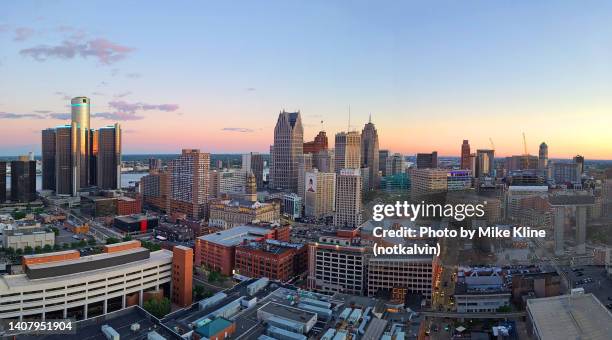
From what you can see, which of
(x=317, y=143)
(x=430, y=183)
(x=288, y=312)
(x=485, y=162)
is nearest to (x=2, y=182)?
(x=317, y=143)

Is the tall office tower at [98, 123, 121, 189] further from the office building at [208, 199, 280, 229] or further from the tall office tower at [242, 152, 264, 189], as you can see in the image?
the office building at [208, 199, 280, 229]

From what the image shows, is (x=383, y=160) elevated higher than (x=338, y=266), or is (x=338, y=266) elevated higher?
(x=383, y=160)

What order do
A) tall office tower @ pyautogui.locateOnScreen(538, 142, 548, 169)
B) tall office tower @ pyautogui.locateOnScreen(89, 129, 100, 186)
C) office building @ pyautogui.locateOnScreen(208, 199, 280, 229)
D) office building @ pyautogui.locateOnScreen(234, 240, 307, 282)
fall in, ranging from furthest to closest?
tall office tower @ pyautogui.locateOnScreen(89, 129, 100, 186)
tall office tower @ pyautogui.locateOnScreen(538, 142, 548, 169)
office building @ pyautogui.locateOnScreen(208, 199, 280, 229)
office building @ pyautogui.locateOnScreen(234, 240, 307, 282)

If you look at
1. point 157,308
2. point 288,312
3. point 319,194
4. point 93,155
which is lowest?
point 157,308

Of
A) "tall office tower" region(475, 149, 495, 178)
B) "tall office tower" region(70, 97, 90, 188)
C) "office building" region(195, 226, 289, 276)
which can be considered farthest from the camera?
"tall office tower" region(70, 97, 90, 188)

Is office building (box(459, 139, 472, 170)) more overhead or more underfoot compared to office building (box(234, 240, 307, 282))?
more overhead

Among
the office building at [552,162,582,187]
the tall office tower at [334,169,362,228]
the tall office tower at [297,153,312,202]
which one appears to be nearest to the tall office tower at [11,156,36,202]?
the tall office tower at [297,153,312,202]

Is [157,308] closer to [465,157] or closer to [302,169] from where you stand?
[302,169]

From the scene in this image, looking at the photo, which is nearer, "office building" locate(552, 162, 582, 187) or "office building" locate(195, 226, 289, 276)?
"office building" locate(195, 226, 289, 276)
